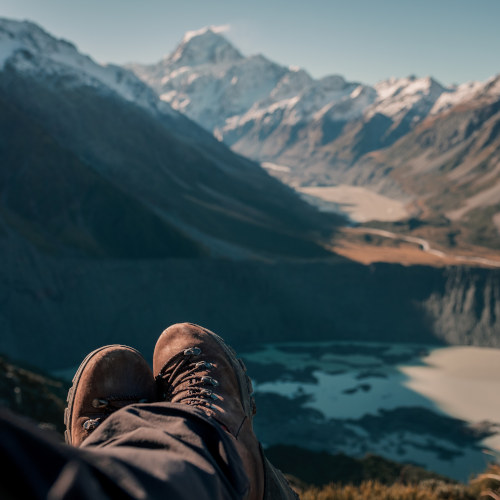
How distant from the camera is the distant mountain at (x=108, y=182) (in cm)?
6481

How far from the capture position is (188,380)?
13.1ft

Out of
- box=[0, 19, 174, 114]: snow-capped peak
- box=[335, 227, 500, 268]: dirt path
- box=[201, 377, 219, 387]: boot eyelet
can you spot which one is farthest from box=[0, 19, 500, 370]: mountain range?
box=[201, 377, 219, 387]: boot eyelet

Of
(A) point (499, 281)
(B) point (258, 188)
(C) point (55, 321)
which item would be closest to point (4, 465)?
(C) point (55, 321)

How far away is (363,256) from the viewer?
7600 centimetres

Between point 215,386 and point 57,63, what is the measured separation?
408ft

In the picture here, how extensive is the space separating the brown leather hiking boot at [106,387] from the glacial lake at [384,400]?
31418 millimetres

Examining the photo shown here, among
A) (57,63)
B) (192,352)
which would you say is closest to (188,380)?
(192,352)

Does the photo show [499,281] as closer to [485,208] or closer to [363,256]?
[363,256]

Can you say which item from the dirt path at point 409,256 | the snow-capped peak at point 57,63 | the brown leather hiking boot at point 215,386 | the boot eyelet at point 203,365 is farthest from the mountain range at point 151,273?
the boot eyelet at point 203,365

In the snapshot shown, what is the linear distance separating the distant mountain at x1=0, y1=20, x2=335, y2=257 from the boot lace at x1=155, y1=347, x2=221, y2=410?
2199 inches

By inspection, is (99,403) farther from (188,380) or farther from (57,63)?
(57,63)

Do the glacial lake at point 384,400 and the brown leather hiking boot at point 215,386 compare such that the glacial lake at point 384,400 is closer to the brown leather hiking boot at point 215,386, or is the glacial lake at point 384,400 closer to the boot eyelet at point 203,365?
the brown leather hiking boot at point 215,386

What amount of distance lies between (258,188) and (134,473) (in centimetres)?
12179

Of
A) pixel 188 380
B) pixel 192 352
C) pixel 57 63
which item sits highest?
pixel 57 63
